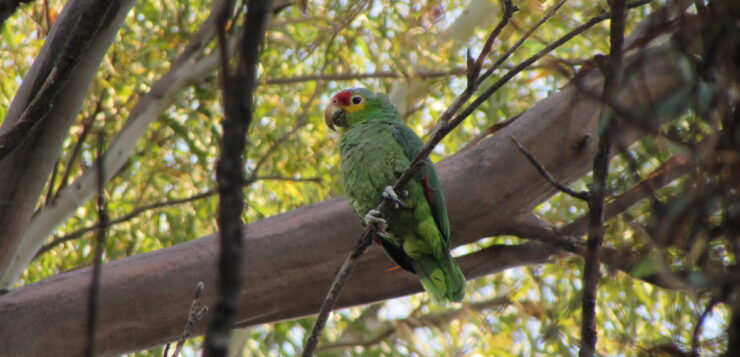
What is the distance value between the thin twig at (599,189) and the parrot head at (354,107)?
162 cm

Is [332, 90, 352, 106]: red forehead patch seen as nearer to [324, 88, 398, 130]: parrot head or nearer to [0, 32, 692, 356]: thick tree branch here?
[324, 88, 398, 130]: parrot head

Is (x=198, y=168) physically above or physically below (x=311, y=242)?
above

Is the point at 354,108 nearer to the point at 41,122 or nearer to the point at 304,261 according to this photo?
the point at 304,261

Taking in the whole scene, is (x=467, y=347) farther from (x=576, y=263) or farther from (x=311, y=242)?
(x=311, y=242)

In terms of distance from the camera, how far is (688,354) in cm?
92

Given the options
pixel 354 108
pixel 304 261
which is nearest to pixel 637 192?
pixel 304 261

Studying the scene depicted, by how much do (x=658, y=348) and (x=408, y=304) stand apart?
404 centimetres

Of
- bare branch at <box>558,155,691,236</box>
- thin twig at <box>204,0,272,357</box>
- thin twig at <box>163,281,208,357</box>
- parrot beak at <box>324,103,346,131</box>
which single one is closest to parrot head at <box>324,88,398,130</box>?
parrot beak at <box>324,103,346,131</box>

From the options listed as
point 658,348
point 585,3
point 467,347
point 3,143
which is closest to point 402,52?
point 585,3

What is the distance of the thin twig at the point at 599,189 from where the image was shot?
1.14m

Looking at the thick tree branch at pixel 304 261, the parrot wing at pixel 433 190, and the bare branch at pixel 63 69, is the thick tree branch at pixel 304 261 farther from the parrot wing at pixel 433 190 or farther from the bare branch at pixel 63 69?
the bare branch at pixel 63 69

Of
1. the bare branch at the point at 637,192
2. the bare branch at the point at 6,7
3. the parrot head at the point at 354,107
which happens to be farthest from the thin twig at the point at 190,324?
the parrot head at the point at 354,107

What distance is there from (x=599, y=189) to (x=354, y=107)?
173 cm

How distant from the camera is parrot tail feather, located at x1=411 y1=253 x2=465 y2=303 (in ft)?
8.00
